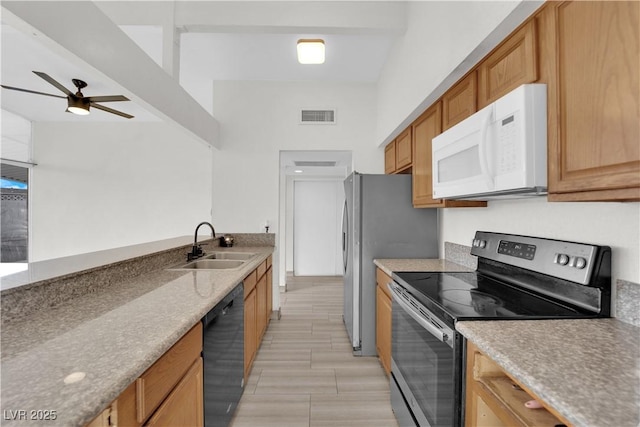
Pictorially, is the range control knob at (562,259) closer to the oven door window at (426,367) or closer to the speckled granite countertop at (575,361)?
the speckled granite countertop at (575,361)

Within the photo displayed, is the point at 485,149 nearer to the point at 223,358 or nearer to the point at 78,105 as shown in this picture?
the point at 223,358

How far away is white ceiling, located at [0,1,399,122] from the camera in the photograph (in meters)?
2.51

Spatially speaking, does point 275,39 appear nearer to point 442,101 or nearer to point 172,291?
point 442,101

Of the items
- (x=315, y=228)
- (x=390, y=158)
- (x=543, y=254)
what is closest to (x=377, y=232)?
(x=390, y=158)

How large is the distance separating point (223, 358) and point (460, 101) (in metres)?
1.96

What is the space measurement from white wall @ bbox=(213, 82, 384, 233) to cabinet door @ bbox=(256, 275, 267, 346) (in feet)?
3.07

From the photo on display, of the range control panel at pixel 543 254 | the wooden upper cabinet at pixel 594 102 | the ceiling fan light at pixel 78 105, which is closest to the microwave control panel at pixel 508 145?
the wooden upper cabinet at pixel 594 102

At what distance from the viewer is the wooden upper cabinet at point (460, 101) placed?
66.0 inches

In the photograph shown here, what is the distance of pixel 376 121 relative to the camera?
3.75 m

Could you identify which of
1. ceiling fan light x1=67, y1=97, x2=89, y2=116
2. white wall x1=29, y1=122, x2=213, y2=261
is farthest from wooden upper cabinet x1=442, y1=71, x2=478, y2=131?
white wall x1=29, y1=122, x2=213, y2=261

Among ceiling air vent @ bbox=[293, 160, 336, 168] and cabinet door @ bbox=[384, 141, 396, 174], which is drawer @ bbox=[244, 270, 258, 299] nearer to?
cabinet door @ bbox=[384, 141, 396, 174]

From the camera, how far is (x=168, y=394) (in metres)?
1.04

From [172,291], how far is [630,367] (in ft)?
5.53

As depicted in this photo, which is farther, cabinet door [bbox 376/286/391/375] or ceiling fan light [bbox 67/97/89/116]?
ceiling fan light [bbox 67/97/89/116]
